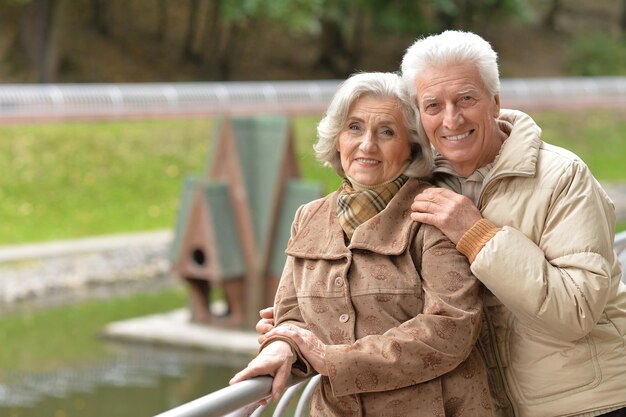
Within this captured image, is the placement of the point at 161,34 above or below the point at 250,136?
below

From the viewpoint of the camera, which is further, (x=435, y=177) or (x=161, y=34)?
(x=161, y=34)

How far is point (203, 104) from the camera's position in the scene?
22250mm

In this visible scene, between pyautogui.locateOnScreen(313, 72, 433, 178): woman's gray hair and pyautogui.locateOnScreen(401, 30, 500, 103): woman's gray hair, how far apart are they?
3.1 inches

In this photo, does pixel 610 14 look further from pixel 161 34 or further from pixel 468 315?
pixel 468 315

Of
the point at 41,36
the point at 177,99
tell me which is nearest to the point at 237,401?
the point at 177,99

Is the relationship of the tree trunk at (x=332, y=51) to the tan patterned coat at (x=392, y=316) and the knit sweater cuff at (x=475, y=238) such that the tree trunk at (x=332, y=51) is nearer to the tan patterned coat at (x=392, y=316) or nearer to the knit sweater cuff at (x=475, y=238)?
the tan patterned coat at (x=392, y=316)

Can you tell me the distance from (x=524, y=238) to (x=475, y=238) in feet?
0.36

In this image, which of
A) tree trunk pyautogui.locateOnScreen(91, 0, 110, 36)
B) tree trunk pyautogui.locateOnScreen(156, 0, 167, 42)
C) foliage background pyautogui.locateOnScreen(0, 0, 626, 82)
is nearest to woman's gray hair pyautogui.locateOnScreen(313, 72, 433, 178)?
foliage background pyautogui.locateOnScreen(0, 0, 626, 82)

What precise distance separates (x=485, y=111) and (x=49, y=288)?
13038mm

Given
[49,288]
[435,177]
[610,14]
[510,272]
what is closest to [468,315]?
[510,272]

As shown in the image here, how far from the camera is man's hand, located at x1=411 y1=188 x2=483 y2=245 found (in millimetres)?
2529

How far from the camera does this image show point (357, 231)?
2629 millimetres

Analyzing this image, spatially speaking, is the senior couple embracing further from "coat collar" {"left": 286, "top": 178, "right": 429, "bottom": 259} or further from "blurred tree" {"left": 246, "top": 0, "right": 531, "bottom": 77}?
"blurred tree" {"left": 246, "top": 0, "right": 531, "bottom": 77}

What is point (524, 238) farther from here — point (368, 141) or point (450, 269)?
point (368, 141)
